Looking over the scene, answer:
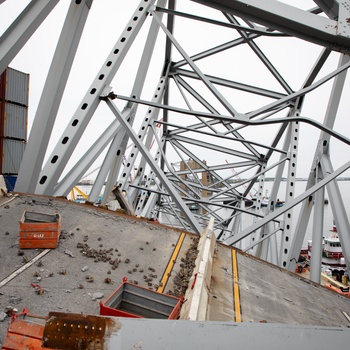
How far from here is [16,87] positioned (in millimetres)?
20438

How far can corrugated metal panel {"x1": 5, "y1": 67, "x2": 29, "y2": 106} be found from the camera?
784 inches

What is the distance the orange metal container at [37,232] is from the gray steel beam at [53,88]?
3.47ft

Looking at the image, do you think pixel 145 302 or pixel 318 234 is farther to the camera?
pixel 318 234

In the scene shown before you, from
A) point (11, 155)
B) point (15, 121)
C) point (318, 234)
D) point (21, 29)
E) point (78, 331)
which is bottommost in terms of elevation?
point (78, 331)

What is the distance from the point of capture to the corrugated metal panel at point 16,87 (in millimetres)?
19920

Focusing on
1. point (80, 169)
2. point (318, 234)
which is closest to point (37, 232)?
point (80, 169)

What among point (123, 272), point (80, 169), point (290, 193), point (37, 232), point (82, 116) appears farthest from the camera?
point (290, 193)

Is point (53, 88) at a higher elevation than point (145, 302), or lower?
higher

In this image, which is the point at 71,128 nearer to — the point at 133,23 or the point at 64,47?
the point at 64,47

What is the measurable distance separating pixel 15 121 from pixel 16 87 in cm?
226

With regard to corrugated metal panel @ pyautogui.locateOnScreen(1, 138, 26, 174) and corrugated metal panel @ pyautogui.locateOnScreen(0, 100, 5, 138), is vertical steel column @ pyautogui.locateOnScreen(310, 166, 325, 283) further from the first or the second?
corrugated metal panel @ pyautogui.locateOnScreen(0, 100, 5, 138)

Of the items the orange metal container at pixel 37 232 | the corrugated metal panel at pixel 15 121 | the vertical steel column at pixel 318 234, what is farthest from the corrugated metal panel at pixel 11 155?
the vertical steel column at pixel 318 234

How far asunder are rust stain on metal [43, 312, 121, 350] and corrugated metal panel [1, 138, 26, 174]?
20366 mm

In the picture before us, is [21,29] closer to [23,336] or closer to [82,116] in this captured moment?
[82,116]
